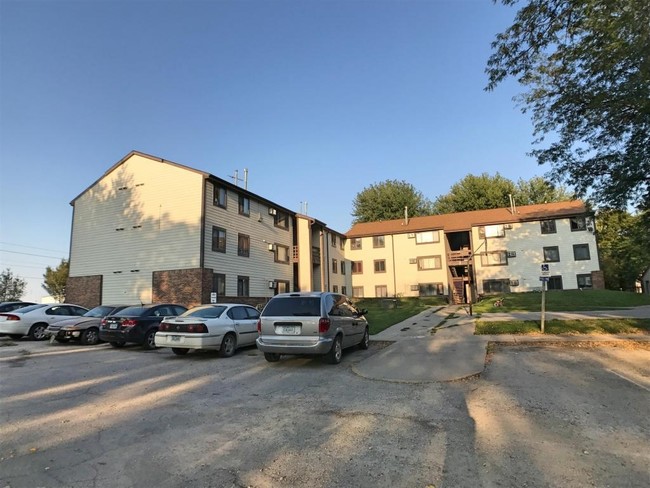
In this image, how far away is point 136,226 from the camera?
27.4 meters

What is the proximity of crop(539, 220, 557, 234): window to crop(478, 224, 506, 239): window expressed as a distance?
3.29m

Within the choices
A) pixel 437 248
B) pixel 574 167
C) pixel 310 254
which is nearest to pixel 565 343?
pixel 574 167

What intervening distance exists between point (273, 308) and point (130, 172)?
23.2 m

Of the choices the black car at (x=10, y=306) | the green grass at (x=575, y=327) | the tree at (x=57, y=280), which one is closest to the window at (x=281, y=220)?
the black car at (x=10, y=306)

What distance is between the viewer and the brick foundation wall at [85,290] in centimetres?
2783

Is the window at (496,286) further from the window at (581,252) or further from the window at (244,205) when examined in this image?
the window at (244,205)

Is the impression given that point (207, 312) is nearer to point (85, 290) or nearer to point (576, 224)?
point (85, 290)

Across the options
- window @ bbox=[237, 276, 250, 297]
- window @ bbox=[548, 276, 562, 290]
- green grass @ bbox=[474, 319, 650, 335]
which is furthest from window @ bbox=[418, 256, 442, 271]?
green grass @ bbox=[474, 319, 650, 335]

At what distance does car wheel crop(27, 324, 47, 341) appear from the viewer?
52.2 ft

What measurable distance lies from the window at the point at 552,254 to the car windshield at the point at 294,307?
3470cm

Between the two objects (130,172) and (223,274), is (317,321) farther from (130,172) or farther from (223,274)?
(130,172)

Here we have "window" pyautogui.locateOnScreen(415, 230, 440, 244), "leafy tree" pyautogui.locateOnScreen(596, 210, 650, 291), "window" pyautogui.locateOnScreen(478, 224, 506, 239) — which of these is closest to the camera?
"window" pyautogui.locateOnScreen(478, 224, 506, 239)

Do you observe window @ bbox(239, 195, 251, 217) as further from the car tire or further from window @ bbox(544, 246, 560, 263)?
window @ bbox(544, 246, 560, 263)

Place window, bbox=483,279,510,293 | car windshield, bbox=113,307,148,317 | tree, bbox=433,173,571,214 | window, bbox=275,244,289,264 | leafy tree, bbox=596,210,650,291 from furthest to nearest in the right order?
tree, bbox=433,173,571,214 → leafy tree, bbox=596,210,650,291 → window, bbox=483,279,510,293 → window, bbox=275,244,289,264 → car windshield, bbox=113,307,148,317
